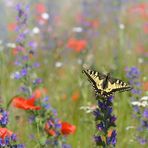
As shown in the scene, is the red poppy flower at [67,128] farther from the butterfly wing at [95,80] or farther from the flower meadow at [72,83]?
the butterfly wing at [95,80]

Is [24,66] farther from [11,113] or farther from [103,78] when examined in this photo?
[103,78]

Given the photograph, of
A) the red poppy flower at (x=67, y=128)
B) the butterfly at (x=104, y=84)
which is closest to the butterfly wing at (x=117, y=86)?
the butterfly at (x=104, y=84)

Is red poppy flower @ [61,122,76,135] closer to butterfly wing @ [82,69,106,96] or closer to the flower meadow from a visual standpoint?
the flower meadow

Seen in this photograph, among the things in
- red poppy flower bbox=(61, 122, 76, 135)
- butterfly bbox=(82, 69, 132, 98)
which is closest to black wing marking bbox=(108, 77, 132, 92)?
butterfly bbox=(82, 69, 132, 98)

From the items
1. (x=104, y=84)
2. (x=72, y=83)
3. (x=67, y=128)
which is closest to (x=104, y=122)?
(x=104, y=84)

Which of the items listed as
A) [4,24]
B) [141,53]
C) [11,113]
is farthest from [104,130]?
[4,24]

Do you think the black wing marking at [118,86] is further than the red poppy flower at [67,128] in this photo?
No
